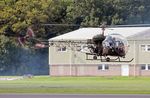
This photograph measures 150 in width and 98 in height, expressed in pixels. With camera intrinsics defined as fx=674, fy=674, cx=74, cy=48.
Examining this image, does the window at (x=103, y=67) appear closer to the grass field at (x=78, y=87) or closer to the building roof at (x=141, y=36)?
the building roof at (x=141, y=36)

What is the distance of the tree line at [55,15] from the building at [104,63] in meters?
7.40

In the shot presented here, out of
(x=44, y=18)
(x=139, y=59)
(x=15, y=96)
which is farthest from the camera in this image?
(x=44, y=18)

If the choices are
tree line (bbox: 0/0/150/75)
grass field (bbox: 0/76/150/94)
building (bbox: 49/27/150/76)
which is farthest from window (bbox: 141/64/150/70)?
grass field (bbox: 0/76/150/94)

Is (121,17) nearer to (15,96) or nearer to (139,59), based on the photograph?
(139,59)

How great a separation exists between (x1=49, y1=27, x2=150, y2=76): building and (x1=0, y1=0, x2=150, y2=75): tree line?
24.3 ft

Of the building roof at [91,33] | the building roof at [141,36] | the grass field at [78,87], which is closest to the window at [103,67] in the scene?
the building roof at [91,33]

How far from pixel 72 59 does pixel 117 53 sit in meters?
49.5

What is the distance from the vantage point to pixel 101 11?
10425 centimetres

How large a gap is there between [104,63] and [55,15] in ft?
57.1

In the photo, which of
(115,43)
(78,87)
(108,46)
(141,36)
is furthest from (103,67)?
(108,46)

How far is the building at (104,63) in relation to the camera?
293ft

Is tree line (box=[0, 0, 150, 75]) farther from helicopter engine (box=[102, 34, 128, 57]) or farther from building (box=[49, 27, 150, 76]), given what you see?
helicopter engine (box=[102, 34, 128, 57])

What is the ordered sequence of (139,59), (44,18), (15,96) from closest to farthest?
1. (15,96)
2. (139,59)
3. (44,18)

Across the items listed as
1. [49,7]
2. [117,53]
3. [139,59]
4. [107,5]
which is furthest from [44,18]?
[117,53]
